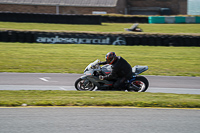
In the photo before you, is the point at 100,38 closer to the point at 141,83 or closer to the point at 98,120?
the point at 141,83

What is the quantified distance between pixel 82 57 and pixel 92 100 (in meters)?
10.9

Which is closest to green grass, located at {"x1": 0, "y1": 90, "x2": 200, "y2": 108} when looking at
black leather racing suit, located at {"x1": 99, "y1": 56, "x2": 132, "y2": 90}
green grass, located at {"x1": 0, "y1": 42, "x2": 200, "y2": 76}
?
black leather racing suit, located at {"x1": 99, "y1": 56, "x2": 132, "y2": 90}

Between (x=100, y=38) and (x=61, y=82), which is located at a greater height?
(x=100, y=38)

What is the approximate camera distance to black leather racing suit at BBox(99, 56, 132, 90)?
10.2 m

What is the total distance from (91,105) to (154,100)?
5.78 feet

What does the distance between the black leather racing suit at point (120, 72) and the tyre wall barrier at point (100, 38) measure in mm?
13381

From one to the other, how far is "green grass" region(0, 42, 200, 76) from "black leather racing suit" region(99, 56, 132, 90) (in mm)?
4475

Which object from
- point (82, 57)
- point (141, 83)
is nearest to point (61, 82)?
point (141, 83)

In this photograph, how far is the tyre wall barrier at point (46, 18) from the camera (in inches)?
1283

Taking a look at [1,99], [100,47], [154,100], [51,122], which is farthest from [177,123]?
[100,47]

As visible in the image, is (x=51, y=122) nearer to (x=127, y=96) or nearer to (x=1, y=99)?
(x=1, y=99)

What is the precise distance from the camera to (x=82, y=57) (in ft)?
62.1

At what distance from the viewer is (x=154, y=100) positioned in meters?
8.34

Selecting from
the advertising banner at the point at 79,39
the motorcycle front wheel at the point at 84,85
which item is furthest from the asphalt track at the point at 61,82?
the advertising banner at the point at 79,39
